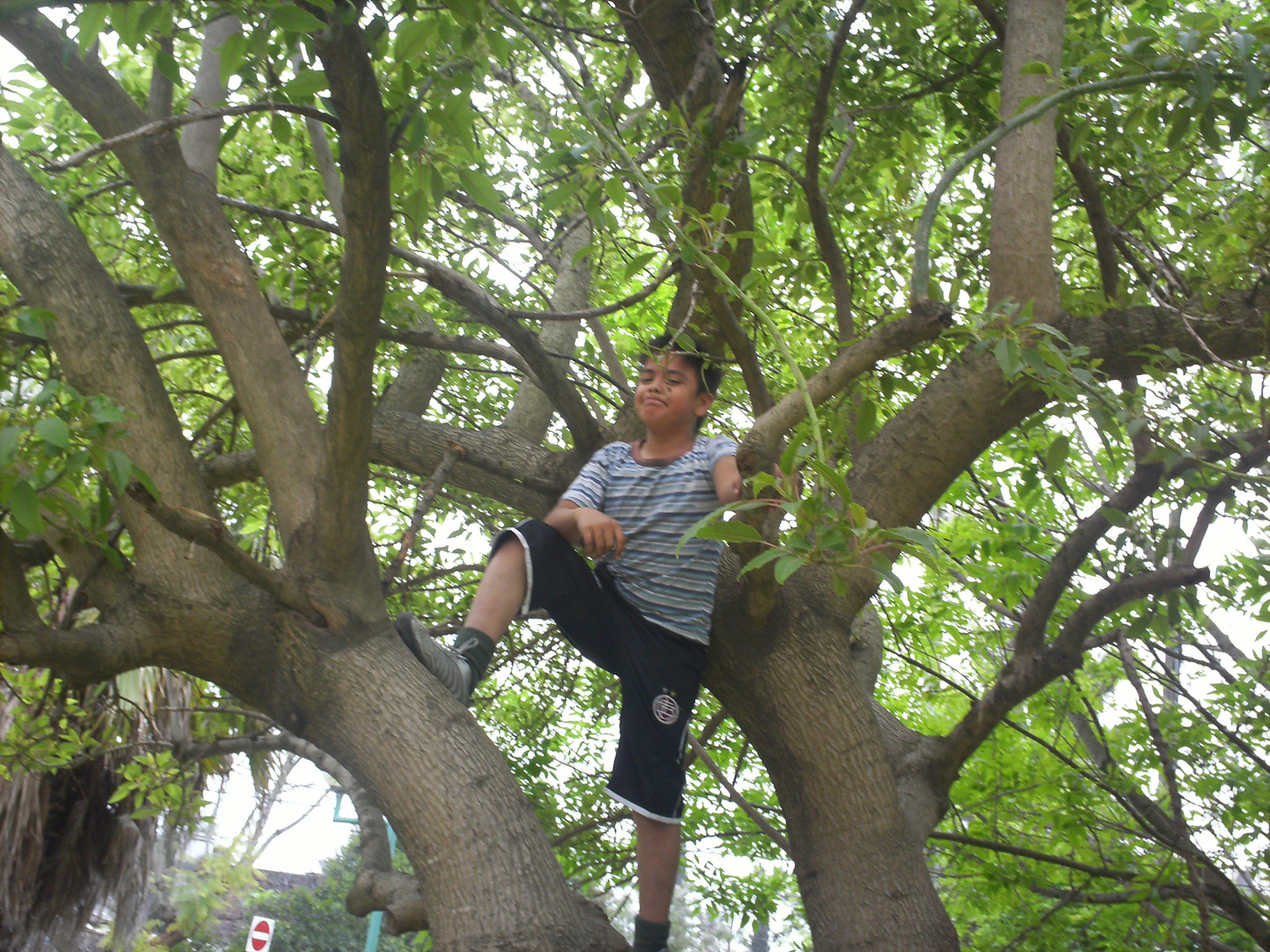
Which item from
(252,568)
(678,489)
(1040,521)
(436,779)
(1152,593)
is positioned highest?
(1040,521)

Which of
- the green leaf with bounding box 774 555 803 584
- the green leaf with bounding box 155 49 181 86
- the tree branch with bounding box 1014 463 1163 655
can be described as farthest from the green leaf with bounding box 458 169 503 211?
the tree branch with bounding box 1014 463 1163 655

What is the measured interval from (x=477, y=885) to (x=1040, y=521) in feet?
12.4

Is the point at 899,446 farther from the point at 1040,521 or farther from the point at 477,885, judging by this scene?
the point at 1040,521

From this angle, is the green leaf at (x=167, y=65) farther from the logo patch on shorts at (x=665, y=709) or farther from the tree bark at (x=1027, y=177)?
the tree bark at (x=1027, y=177)

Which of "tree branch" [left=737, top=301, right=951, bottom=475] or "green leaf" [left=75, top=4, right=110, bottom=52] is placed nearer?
"green leaf" [left=75, top=4, right=110, bottom=52]

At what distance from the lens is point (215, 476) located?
10.0ft

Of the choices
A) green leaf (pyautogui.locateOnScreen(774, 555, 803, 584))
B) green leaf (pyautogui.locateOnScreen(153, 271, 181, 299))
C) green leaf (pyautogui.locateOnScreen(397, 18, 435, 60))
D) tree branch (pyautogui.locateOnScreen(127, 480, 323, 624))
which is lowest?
green leaf (pyautogui.locateOnScreen(774, 555, 803, 584))

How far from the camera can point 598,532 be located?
7.31 ft

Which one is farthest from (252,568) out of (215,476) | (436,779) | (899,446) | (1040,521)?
(1040,521)

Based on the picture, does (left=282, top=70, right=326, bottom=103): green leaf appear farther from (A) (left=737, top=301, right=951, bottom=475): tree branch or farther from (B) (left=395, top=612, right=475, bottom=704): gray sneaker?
(B) (left=395, top=612, right=475, bottom=704): gray sneaker

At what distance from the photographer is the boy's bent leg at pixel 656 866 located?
7.32 feet

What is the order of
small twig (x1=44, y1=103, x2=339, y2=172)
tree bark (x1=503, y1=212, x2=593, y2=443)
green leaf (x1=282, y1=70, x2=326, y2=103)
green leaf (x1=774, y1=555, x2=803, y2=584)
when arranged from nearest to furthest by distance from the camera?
1. green leaf (x1=774, y1=555, x2=803, y2=584)
2. green leaf (x1=282, y1=70, x2=326, y2=103)
3. small twig (x1=44, y1=103, x2=339, y2=172)
4. tree bark (x1=503, y1=212, x2=593, y2=443)

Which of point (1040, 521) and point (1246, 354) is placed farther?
point (1040, 521)

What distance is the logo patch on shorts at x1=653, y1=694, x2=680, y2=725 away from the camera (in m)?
2.31
